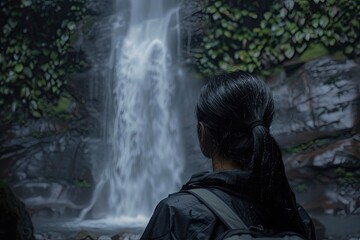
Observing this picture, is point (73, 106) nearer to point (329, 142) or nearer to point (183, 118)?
point (183, 118)

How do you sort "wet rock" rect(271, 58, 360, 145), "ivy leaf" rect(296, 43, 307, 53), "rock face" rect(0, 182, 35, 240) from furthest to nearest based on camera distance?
"ivy leaf" rect(296, 43, 307, 53)
"wet rock" rect(271, 58, 360, 145)
"rock face" rect(0, 182, 35, 240)

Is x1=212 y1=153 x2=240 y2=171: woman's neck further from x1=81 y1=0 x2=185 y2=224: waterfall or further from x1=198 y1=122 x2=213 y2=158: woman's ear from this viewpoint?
x1=81 y1=0 x2=185 y2=224: waterfall

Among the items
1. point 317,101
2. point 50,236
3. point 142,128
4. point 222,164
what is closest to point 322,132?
point 317,101

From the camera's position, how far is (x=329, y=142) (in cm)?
646

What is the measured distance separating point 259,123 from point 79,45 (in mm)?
7698

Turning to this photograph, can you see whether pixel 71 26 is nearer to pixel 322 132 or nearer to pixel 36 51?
pixel 36 51

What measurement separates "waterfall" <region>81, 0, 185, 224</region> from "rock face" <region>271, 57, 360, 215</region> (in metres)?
1.82

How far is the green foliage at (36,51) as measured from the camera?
8.42 m

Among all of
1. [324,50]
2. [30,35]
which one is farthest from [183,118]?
[30,35]

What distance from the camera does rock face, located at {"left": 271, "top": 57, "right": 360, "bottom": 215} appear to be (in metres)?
6.19

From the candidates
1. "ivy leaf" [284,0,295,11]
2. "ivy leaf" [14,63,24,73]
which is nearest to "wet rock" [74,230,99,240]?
"ivy leaf" [14,63,24,73]

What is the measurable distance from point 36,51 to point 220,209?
8.24 meters

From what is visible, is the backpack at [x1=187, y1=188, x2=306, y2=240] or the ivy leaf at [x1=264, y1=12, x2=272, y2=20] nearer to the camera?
the backpack at [x1=187, y1=188, x2=306, y2=240]

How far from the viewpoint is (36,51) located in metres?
8.71
